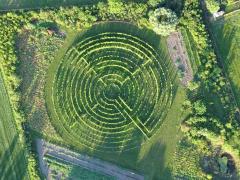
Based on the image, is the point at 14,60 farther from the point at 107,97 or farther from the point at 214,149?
the point at 214,149

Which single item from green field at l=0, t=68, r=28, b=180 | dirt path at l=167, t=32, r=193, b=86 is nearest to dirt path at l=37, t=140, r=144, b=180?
green field at l=0, t=68, r=28, b=180

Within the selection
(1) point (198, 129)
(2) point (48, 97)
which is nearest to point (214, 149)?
(1) point (198, 129)

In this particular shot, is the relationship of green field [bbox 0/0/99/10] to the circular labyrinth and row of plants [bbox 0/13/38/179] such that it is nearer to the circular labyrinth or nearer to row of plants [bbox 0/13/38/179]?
row of plants [bbox 0/13/38/179]

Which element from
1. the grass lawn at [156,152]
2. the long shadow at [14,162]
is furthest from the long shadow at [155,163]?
the long shadow at [14,162]

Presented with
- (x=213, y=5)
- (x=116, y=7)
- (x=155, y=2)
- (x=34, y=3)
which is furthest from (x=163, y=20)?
(x=34, y=3)

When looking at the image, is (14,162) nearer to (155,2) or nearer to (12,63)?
(12,63)

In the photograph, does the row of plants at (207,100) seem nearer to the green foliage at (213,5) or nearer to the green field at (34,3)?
the green foliage at (213,5)
